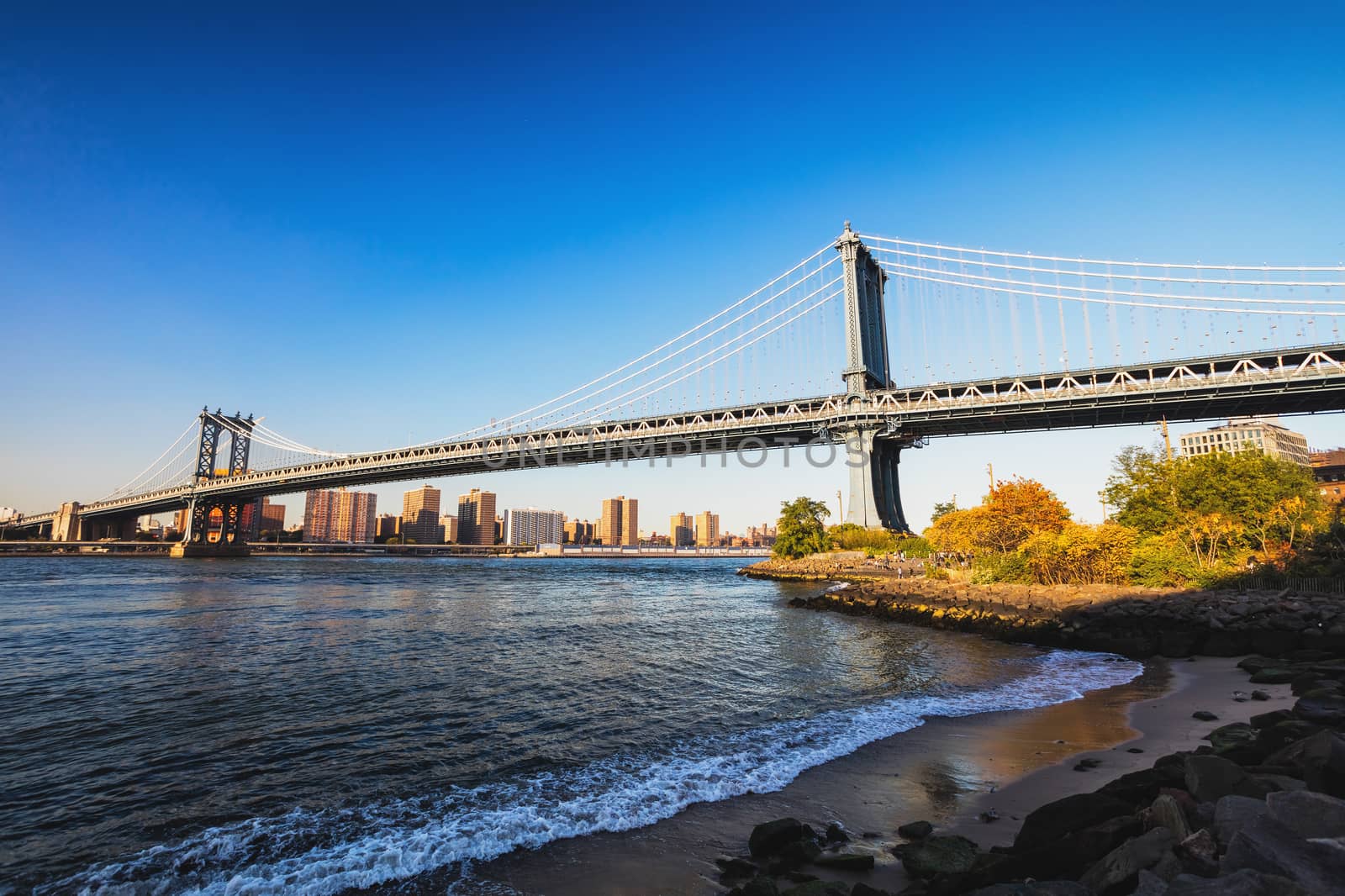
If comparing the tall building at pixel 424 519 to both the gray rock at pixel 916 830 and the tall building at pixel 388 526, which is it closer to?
the tall building at pixel 388 526

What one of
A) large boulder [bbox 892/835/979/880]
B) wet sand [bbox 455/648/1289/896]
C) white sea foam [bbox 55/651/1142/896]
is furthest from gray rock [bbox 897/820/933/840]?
white sea foam [bbox 55/651/1142/896]

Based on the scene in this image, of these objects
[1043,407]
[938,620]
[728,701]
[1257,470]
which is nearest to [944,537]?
[1043,407]

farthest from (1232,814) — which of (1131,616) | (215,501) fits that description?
(215,501)

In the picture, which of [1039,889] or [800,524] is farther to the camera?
[800,524]

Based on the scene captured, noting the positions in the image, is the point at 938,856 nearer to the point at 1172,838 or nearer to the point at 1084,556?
the point at 1172,838

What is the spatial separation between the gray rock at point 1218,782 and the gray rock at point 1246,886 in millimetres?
1845

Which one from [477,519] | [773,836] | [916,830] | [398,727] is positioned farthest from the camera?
[477,519]

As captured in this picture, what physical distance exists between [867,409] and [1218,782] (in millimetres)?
47564

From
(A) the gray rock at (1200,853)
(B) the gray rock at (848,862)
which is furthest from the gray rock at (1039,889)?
(B) the gray rock at (848,862)

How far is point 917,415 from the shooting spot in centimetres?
4941

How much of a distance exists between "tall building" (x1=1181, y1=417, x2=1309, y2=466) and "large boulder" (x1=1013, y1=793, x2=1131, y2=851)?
114 metres

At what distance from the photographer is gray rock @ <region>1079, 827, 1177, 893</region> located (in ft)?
12.4

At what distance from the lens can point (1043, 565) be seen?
26703 mm

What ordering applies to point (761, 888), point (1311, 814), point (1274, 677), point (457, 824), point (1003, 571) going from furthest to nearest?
point (1003, 571), point (1274, 677), point (457, 824), point (761, 888), point (1311, 814)
